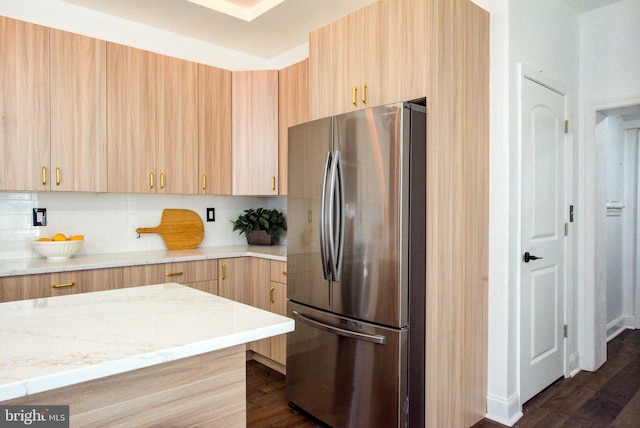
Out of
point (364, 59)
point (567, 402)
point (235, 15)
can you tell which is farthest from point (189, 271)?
point (567, 402)

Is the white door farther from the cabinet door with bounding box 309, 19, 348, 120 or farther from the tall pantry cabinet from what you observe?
the cabinet door with bounding box 309, 19, 348, 120

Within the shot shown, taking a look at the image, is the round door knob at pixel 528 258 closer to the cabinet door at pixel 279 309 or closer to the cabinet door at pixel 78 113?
the cabinet door at pixel 279 309

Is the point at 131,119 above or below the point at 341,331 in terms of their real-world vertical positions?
above

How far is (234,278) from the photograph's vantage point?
10.4ft

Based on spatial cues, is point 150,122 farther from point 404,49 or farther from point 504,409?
point 504,409

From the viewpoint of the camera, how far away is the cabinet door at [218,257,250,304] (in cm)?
312

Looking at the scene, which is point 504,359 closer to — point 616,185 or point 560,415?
point 560,415

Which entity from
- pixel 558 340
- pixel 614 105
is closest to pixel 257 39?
pixel 614 105

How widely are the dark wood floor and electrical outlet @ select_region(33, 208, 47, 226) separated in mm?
1857

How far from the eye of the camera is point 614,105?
114 inches

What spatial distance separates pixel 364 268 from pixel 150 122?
2.01 metres

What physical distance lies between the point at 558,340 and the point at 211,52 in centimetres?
369

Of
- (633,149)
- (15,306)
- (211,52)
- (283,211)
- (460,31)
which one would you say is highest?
(211,52)

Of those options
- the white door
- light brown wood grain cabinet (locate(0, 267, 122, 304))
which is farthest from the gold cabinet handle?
the white door
